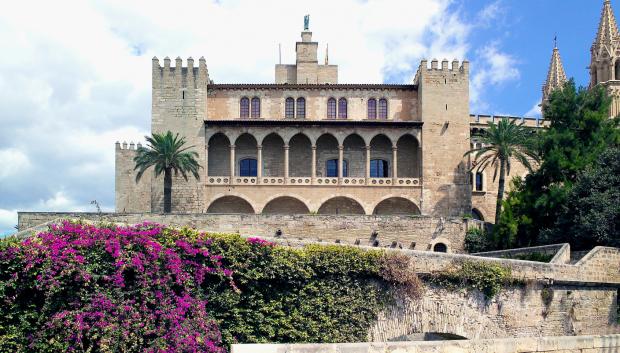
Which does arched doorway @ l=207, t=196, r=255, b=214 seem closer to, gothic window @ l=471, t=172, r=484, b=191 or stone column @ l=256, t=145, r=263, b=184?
stone column @ l=256, t=145, r=263, b=184

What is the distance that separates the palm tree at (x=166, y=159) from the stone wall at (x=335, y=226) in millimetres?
6776

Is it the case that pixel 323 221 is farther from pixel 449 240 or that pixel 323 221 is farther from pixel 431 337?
pixel 431 337

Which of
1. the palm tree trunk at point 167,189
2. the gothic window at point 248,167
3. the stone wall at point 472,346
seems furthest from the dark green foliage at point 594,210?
the gothic window at point 248,167

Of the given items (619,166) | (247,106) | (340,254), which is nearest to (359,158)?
(247,106)

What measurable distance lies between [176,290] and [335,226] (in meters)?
19.5

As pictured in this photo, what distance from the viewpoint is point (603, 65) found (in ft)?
205

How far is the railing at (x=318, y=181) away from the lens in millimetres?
47312

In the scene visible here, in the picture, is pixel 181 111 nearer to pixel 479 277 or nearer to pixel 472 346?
pixel 479 277

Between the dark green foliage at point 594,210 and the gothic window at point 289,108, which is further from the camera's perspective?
the gothic window at point 289,108

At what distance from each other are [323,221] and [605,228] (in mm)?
14439

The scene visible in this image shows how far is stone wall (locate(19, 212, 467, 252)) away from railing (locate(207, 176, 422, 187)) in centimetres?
983

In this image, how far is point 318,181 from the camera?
157 ft

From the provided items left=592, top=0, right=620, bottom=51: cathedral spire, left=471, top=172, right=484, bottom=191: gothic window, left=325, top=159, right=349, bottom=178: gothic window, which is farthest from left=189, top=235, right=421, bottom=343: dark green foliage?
left=592, top=0, right=620, bottom=51: cathedral spire

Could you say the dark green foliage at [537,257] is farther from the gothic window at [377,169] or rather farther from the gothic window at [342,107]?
the gothic window at [342,107]
